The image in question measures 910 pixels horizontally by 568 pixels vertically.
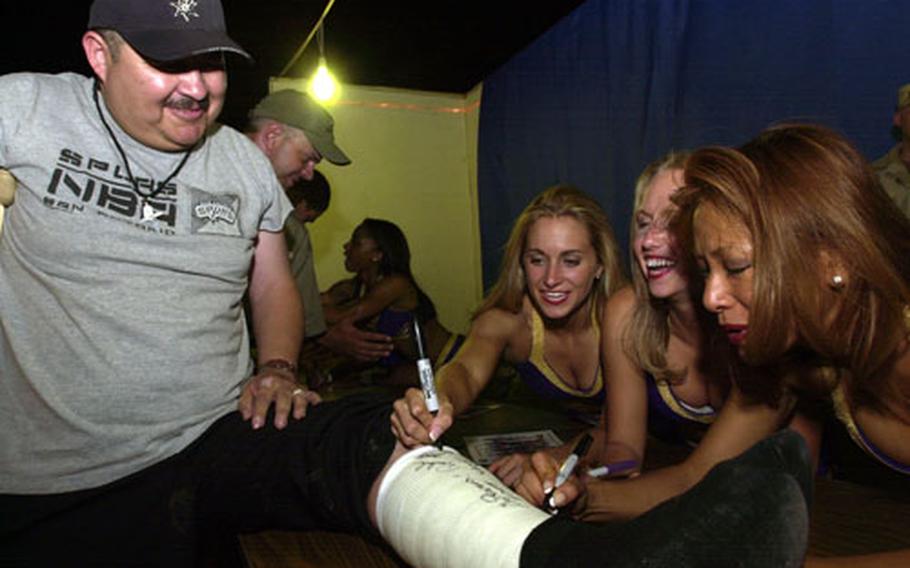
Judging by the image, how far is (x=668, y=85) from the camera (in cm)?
314

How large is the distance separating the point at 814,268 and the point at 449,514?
26.1 inches

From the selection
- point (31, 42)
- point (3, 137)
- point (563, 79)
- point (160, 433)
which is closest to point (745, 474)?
point (160, 433)

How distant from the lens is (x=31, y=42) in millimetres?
4016

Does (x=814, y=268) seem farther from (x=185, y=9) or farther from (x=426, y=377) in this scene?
(x=185, y=9)

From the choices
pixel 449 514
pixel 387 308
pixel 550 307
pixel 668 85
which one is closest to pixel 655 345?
pixel 550 307

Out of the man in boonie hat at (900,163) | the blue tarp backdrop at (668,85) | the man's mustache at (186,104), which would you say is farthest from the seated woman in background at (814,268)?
the blue tarp backdrop at (668,85)

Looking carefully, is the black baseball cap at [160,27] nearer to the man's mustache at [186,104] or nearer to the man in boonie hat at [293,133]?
the man's mustache at [186,104]

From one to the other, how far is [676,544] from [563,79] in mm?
3967

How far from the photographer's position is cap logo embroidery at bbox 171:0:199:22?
1118mm

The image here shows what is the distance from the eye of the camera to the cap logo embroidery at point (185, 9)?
112 centimetres

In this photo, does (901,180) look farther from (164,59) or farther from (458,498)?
(164,59)

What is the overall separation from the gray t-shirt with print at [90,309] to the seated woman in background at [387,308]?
1.96 m

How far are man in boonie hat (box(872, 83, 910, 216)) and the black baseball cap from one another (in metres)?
1.99

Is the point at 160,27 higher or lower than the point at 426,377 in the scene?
higher
